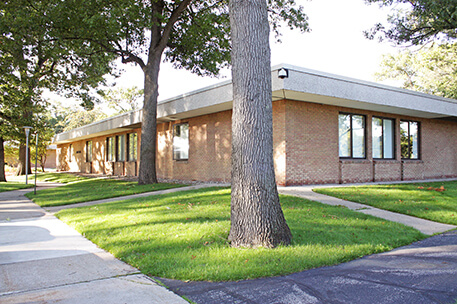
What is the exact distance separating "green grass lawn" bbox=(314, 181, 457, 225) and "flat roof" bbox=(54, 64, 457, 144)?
3459mm

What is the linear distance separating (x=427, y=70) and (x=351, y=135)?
2737cm

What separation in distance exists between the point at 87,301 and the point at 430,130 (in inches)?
804

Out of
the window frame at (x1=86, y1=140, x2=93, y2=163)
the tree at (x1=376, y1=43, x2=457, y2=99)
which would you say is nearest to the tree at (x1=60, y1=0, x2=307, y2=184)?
the tree at (x1=376, y1=43, x2=457, y2=99)

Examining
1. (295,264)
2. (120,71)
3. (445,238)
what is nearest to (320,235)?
(295,264)

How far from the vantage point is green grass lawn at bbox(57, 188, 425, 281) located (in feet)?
14.7

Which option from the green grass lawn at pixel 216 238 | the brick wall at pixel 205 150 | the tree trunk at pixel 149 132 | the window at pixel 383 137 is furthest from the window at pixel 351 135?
the tree trunk at pixel 149 132

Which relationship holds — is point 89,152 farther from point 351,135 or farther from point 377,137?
point 377,137

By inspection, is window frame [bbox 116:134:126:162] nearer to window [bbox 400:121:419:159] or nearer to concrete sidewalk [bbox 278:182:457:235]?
concrete sidewalk [bbox 278:182:457:235]

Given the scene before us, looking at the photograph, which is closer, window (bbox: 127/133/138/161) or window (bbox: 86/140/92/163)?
window (bbox: 127/133/138/161)

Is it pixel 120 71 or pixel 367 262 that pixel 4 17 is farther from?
pixel 367 262

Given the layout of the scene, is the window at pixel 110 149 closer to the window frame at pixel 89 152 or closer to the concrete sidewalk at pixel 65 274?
the window frame at pixel 89 152

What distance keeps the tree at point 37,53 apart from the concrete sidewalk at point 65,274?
11240 millimetres

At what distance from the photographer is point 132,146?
2503cm

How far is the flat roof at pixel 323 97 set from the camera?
11.5 meters
